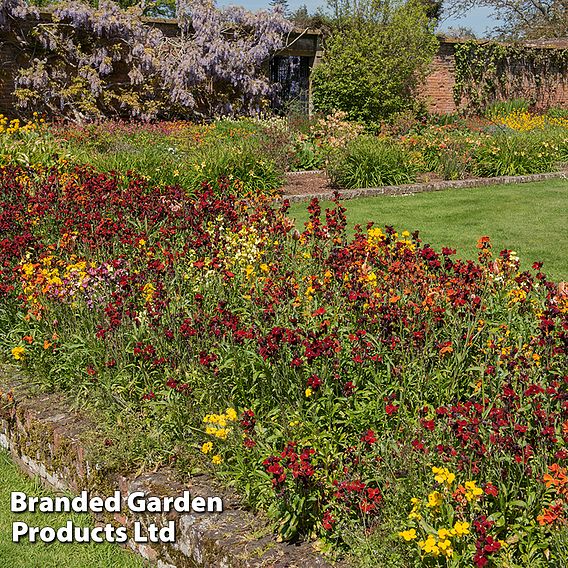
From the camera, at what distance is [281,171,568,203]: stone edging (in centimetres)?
1089

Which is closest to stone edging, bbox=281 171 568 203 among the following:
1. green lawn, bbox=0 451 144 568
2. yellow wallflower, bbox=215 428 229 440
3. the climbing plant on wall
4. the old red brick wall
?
green lawn, bbox=0 451 144 568

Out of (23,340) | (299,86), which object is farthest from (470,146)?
(23,340)

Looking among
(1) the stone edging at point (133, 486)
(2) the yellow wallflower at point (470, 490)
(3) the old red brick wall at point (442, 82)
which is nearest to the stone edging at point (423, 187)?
(1) the stone edging at point (133, 486)

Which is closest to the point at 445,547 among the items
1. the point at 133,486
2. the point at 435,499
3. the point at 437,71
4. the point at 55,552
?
the point at 435,499

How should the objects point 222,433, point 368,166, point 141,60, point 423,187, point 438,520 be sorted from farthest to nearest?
point 141,60
point 368,166
point 423,187
point 222,433
point 438,520

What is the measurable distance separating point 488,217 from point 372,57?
8752 millimetres

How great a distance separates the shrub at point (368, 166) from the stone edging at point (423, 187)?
0.34 meters

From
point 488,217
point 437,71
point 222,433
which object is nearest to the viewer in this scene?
point 222,433

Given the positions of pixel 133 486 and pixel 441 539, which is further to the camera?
pixel 133 486

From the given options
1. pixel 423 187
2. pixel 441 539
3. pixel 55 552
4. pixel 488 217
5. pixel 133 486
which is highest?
pixel 423 187

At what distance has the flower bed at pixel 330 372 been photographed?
2.59 metres

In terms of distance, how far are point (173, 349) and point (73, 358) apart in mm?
670

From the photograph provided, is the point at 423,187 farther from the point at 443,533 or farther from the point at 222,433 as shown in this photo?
the point at 443,533

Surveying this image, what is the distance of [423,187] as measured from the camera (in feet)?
38.2
